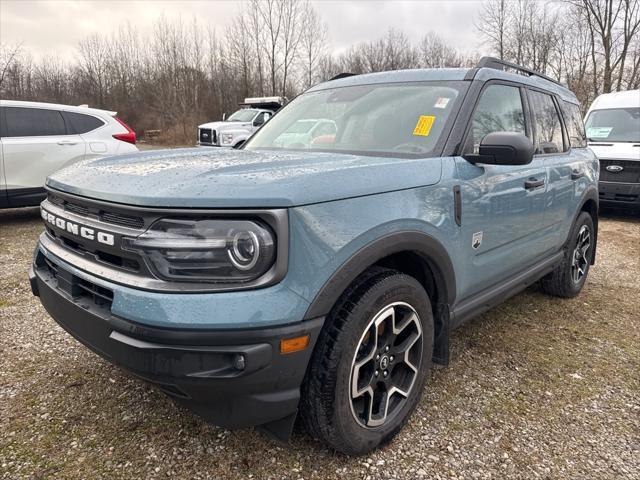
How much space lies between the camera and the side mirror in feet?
7.45

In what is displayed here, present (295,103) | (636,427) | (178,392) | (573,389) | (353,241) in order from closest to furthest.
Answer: (178,392) → (353,241) → (636,427) → (573,389) → (295,103)

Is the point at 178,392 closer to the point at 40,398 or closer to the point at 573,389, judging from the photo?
the point at 40,398

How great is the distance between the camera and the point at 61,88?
3988 cm

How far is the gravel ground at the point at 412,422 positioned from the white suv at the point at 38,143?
3.55 m

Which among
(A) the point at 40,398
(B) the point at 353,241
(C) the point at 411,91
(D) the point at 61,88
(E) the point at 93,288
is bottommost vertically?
(A) the point at 40,398

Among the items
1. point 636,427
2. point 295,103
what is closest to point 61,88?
point 295,103

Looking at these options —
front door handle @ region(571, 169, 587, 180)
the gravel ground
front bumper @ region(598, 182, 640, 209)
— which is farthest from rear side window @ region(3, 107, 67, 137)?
front bumper @ region(598, 182, 640, 209)

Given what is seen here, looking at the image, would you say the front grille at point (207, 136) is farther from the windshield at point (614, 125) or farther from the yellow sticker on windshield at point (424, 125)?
the yellow sticker on windshield at point (424, 125)

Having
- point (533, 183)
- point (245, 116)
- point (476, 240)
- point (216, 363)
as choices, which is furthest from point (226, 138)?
point (216, 363)

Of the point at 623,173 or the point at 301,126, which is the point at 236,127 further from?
the point at 301,126

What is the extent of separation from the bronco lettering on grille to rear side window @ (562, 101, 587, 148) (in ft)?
12.4

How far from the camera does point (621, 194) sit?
8117 mm

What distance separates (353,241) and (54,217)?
140cm

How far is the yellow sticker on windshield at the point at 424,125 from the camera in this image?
2488 mm
